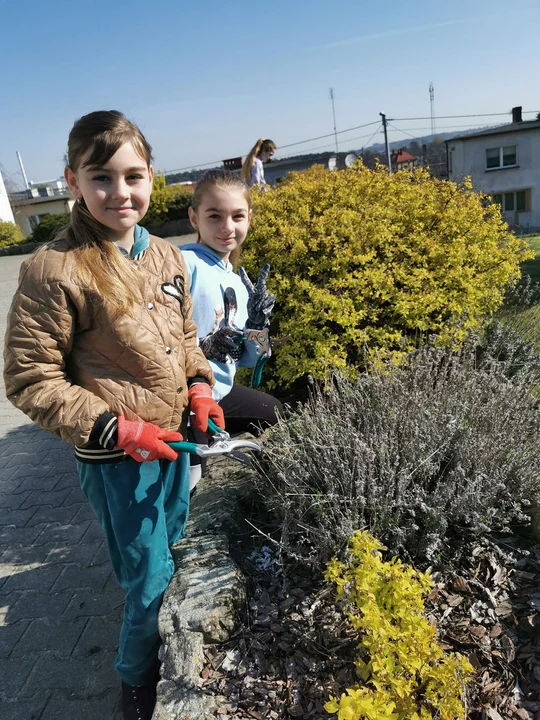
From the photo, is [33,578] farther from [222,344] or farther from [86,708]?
[222,344]

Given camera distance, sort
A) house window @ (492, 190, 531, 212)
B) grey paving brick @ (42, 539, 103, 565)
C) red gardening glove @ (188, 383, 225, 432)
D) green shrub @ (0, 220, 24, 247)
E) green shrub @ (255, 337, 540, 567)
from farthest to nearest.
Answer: house window @ (492, 190, 531, 212) < green shrub @ (0, 220, 24, 247) < grey paving brick @ (42, 539, 103, 565) < green shrub @ (255, 337, 540, 567) < red gardening glove @ (188, 383, 225, 432)

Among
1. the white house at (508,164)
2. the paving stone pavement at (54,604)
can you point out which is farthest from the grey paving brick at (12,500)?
the white house at (508,164)

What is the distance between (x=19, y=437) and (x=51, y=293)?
3792mm

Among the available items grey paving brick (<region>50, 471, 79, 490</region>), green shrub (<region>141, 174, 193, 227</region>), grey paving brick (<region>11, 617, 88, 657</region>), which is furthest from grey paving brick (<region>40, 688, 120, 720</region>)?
green shrub (<region>141, 174, 193, 227</region>)

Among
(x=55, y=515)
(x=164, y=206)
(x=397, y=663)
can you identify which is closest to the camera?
(x=397, y=663)

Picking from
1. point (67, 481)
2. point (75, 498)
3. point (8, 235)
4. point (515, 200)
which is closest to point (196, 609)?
point (75, 498)

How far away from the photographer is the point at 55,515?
3422 millimetres

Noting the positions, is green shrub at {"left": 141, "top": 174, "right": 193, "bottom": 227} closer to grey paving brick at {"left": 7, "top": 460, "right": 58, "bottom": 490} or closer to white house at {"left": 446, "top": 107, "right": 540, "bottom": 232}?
white house at {"left": 446, "top": 107, "right": 540, "bottom": 232}

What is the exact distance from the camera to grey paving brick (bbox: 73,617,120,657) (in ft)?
7.72

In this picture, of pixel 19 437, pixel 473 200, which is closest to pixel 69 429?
pixel 19 437

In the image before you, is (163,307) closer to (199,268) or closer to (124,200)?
(124,200)

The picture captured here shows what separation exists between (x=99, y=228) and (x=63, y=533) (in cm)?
226

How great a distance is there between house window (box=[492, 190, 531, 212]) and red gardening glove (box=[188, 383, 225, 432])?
31616mm

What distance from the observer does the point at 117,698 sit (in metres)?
2.11
